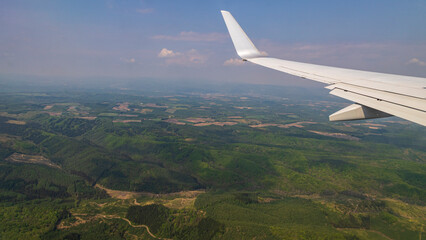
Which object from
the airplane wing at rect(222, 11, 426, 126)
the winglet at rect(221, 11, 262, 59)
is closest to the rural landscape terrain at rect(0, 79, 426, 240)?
the airplane wing at rect(222, 11, 426, 126)

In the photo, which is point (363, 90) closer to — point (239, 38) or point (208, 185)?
point (239, 38)

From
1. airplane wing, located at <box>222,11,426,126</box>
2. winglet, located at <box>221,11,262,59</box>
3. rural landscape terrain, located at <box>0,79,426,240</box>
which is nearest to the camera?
airplane wing, located at <box>222,11,426,126</box>

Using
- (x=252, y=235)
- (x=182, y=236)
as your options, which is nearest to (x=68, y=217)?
(x=182, y=236)

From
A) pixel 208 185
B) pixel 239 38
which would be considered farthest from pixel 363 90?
pixel 208 185

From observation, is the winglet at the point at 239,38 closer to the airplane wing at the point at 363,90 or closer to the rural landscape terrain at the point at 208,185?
the airplane wing at the point at 363,90

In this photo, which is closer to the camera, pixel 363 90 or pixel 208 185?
pixel 363 90

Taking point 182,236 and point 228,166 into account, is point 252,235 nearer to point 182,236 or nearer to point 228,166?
point 182,236

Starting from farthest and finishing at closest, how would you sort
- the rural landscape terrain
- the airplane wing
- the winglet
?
the rural landscape terrain < the winglet < the airplane wing

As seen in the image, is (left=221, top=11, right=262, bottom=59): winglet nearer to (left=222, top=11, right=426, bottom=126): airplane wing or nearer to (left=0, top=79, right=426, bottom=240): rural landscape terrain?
(left=222, top=11, right=426, bottom=126): airplane wing
